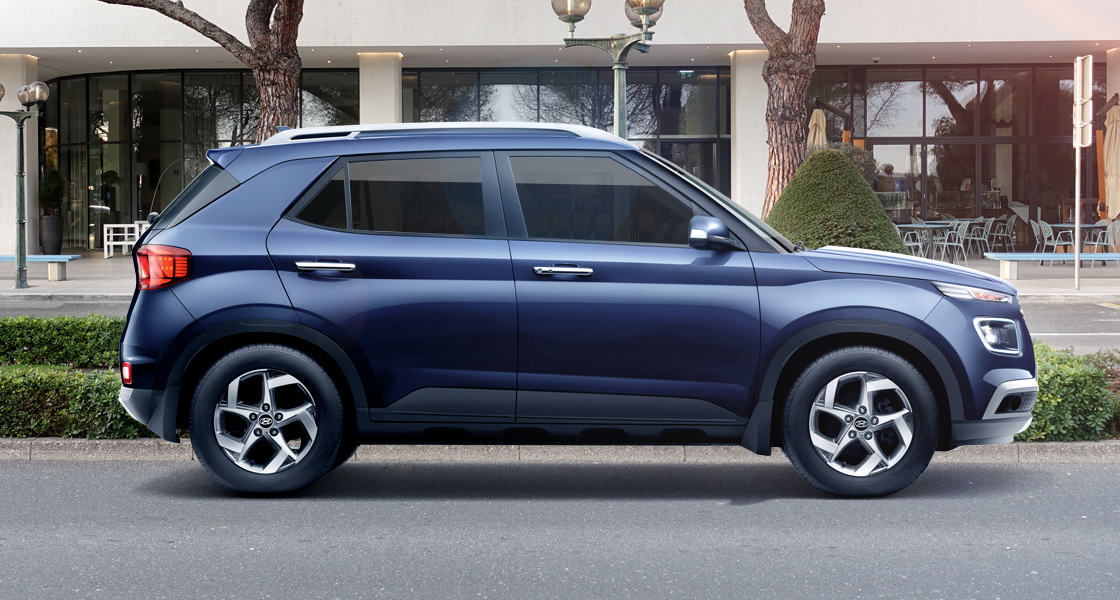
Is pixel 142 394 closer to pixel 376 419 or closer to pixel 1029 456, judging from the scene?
pixel 376 419

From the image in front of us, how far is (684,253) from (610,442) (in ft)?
3.15

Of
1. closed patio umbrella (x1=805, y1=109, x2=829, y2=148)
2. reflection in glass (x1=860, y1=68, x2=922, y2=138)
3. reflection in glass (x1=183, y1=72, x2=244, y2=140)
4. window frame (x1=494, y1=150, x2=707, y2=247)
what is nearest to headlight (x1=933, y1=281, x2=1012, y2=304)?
window frame (x1=494, y1=150, x2=707, y2=247)

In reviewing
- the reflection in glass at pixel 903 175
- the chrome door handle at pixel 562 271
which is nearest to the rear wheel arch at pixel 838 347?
the chrome door handle at pixel 562 271

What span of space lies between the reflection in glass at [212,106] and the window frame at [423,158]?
26053mm

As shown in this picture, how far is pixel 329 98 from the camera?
29.6m

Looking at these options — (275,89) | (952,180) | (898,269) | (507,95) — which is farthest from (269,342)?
(952,180)

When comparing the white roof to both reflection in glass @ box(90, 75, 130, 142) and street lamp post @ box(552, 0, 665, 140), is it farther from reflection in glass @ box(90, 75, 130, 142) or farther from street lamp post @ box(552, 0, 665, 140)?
reflection in glass @ box(90, 75, 130, 142)

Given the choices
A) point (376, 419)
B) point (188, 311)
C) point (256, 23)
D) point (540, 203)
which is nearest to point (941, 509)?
point (540, 203)

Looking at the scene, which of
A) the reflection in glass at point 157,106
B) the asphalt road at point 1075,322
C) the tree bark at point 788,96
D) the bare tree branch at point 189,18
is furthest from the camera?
the reflection in glass at point 157,106

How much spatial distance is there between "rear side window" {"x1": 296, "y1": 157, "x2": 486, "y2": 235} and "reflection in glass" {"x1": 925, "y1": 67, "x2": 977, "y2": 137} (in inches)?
1037

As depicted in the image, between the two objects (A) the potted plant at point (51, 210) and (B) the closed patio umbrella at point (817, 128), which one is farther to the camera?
(A) the potted plant at point (51, 210)

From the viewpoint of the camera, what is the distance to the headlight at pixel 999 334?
198 inches

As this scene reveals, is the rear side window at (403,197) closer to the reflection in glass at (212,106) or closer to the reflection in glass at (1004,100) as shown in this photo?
the reflection in glass at (212,106)

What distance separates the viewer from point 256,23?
640 inches
